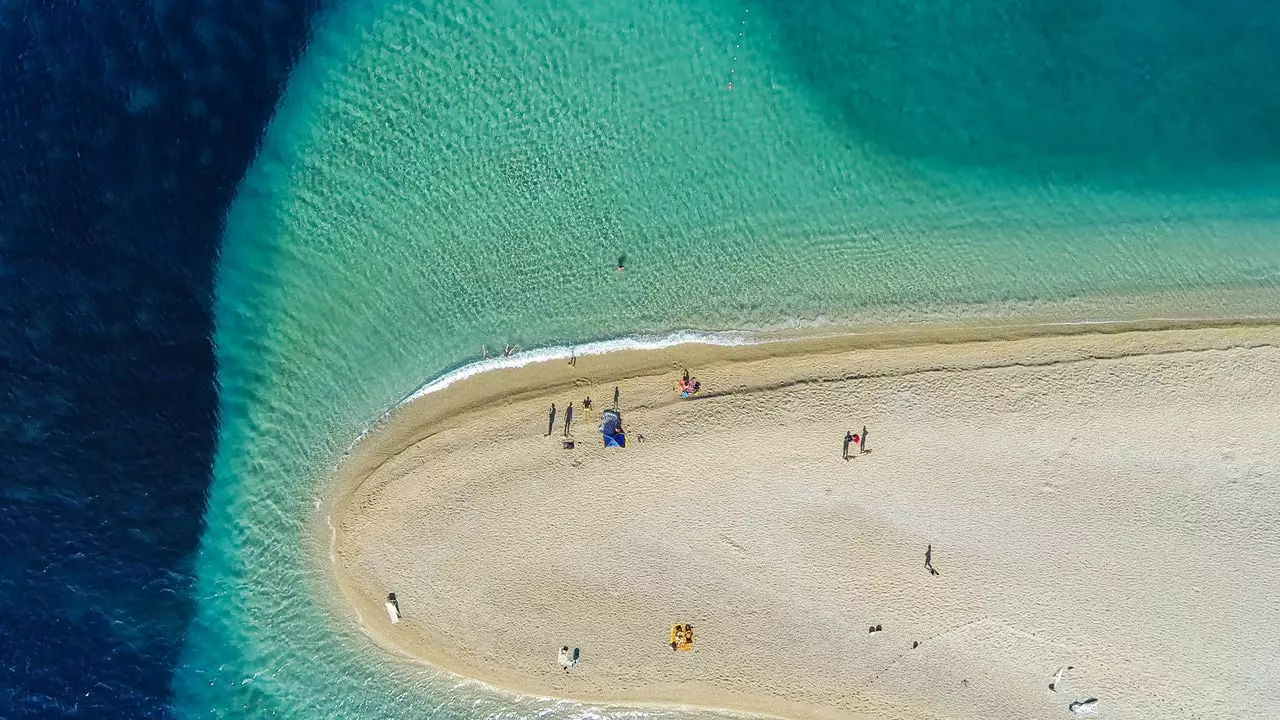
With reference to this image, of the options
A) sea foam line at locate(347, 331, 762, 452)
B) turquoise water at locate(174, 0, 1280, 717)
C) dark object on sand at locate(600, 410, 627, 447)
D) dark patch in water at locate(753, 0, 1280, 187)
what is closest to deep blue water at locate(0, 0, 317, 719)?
turquoise water at locate(174, 0, 1280, 717)

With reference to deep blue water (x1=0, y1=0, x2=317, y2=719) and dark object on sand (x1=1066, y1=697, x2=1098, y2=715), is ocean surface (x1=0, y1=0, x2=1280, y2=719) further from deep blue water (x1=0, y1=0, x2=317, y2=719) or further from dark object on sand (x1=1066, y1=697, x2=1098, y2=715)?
dark object on sand (x1=1066, y1=697, x2=1098, y2=715)

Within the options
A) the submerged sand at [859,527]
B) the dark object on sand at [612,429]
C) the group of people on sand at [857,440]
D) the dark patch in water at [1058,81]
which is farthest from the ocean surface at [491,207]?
the group of people on sand at [857,440]

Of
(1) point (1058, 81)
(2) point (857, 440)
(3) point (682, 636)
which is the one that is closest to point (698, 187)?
(2) point (857, 440)

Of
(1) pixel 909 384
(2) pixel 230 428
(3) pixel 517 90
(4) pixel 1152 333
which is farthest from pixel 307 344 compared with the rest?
(4) pixel 1152 333

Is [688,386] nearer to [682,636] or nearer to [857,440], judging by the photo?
[857,440]

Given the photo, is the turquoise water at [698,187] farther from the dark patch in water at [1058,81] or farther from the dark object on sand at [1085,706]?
the dark object on sand at [1085,706]

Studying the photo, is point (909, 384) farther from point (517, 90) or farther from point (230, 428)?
point (230, 428)
